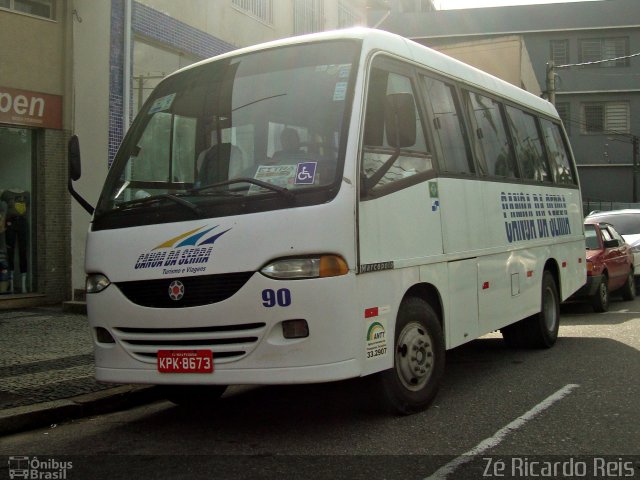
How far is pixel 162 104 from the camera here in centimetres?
604

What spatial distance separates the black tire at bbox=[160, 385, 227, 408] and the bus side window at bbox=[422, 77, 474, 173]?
265cm

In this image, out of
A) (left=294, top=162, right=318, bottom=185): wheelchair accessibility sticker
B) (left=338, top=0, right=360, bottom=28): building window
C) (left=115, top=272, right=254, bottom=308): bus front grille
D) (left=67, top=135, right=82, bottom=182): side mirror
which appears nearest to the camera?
(left=115, top=272, right=254, bottom=308): bus front grille

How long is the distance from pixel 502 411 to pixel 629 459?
1309mm

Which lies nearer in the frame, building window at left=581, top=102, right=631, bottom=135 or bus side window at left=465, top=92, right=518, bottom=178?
bus side window at left=465, top=92, right=518, bottom=178

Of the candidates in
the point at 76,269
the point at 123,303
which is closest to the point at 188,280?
the point at 123,303

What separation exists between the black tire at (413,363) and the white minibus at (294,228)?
0.01m

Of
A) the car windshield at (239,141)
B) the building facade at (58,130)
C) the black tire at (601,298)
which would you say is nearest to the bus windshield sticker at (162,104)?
the car windshield at (239,141)

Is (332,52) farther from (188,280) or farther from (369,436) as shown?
(369,436)

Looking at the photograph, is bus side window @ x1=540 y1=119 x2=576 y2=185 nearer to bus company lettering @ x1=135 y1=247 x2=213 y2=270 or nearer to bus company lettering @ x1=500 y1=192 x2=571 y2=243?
bus company lettering @ x1=500 y1=192 x2=571 y2=243

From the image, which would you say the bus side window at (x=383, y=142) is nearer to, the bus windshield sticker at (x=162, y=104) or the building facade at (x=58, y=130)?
the bus windshield sticker at (x=162, y=104)

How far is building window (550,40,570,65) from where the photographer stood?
42094mm

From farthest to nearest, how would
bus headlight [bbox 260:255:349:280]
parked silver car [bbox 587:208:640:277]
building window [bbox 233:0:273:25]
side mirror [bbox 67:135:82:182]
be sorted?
parked silver car [bbox 587:208:640:277]
building window [bbox 233:0:273:25]
side mirror [bbox 67:135:82:182]
bus headlight [bbox 260:255:349:280]

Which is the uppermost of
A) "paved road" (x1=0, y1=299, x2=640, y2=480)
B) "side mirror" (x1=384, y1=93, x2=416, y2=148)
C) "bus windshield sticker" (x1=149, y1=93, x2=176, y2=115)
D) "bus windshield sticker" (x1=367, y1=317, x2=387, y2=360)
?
"bus windshield sticker" (x1=149, y1=93, x2=176, y2=115)

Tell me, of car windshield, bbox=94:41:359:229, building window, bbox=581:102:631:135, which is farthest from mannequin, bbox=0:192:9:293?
building window, bbox=581:102:631:135
